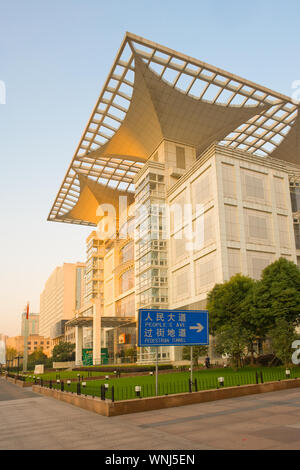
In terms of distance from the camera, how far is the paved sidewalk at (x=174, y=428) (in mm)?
9445

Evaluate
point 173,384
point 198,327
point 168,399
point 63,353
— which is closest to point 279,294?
point 173,384

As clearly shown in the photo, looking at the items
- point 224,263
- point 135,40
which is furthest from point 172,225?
point 135,40

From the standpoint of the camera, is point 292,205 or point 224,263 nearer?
point 224,263

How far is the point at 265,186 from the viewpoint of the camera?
162 ft

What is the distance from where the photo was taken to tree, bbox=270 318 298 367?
86.2ft

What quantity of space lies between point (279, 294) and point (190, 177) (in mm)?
25379

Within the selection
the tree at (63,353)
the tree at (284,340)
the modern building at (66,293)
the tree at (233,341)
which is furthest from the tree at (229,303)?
the modern building at (66,293)

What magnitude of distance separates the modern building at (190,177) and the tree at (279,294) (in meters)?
11.9

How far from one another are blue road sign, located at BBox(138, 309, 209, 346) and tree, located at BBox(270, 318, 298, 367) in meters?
9.87

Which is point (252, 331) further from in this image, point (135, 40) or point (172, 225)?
point (135, 40)

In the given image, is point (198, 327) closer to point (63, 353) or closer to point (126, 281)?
point (126, 281)

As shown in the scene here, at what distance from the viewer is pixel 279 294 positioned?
2970 cm

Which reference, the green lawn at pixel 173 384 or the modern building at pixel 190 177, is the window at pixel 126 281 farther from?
the green lawn at pixel 173 384

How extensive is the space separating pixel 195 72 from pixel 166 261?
24.5m
